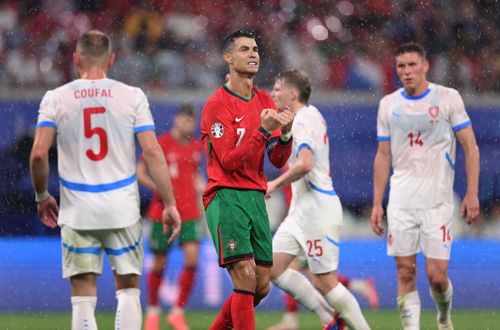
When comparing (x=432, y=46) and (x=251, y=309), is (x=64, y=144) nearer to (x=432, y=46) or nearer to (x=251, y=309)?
(x=251, y=309)

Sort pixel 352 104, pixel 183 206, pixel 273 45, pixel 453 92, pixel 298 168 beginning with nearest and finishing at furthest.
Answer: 1. pixel 298 168
2. pixel 453 92
3. pixel 183 206
4. pixel 352 104
5. pixel 273 45

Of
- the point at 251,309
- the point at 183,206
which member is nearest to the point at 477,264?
the point at 183,206

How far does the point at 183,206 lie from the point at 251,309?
12.8ft

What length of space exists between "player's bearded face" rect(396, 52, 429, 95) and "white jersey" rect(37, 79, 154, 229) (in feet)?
7.51

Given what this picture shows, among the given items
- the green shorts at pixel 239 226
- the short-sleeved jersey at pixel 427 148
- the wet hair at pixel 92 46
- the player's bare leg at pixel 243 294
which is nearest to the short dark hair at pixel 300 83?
the short-sleeved jersey at pixel 427 148

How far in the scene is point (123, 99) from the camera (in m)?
6.03

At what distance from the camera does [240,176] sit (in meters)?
5.91

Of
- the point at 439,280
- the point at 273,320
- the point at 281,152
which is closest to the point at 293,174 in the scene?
the point at 281,152

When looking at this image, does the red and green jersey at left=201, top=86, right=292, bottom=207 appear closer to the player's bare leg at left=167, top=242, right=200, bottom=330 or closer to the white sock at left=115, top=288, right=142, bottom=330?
the white sock at left=115, top=288, right=142, bottom=330

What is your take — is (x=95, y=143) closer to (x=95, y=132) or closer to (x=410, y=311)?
(x=95, y=132)

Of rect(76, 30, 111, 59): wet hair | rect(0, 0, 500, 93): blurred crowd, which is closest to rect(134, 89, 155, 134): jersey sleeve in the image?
rect(76, 30, 111, 59): wet hair

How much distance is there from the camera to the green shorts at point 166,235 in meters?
9.30

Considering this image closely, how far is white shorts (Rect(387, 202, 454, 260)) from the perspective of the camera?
7.38 meters

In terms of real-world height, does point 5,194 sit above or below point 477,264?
above
